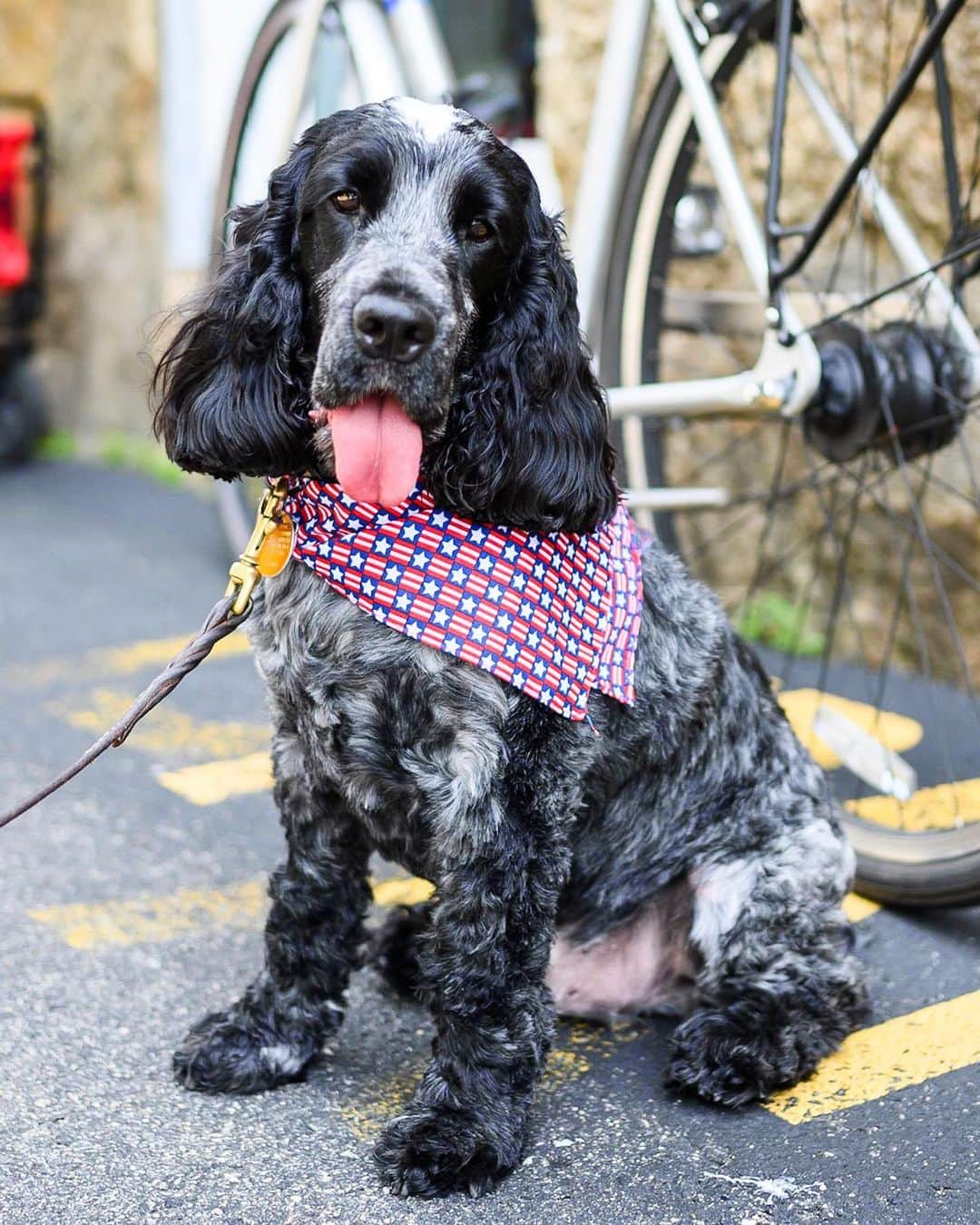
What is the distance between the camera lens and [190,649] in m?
2.11

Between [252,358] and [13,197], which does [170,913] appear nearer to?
[252,358]

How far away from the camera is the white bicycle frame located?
2.79m

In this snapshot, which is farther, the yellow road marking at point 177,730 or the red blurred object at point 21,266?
the red blurred object at point 21,266

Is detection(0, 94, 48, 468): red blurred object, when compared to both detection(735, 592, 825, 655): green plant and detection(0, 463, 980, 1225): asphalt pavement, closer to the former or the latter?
detection(0, 463, 980, 1225): asphalt pavement

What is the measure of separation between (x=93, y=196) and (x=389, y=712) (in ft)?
17.8

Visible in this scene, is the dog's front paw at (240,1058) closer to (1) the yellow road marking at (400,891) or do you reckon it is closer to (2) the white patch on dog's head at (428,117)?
(1) the yellow road marking at (400,891)

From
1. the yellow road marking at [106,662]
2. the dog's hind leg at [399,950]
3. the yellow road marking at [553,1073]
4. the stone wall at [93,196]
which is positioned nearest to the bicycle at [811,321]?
the yellow road marking at [553,1073]

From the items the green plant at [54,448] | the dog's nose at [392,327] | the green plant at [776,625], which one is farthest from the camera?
the green plant at [54,448]

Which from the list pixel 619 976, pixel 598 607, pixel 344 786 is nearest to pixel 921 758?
pixel 619 976

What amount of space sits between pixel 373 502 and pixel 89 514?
4.10 meters

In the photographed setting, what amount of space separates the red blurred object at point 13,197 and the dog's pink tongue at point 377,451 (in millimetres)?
4615

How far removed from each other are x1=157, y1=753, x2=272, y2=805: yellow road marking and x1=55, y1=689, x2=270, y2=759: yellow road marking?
69 millimetres

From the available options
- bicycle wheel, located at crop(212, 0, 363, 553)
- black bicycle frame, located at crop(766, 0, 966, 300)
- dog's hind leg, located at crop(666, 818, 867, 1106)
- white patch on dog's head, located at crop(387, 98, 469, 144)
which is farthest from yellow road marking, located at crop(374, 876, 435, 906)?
bicycle wheel, located at crop(212, 0, 363, 553)

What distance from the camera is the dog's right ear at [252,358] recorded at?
78.3 inches
